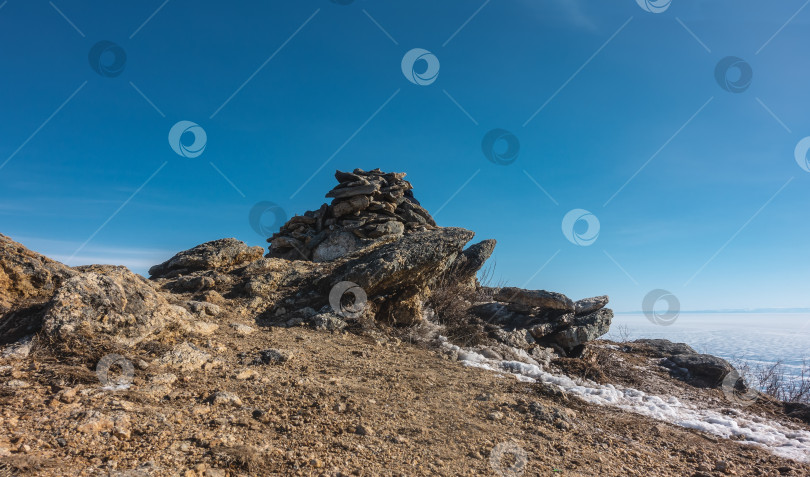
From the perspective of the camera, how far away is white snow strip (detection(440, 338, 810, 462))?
5965mm

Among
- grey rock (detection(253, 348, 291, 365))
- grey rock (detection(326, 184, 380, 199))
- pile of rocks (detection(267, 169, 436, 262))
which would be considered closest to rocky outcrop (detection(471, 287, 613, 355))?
pile of rocks (detection(267, 169, 436, 262))

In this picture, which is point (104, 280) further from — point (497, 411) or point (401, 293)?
point (401, 293)

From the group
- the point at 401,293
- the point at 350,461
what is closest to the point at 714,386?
the point at 401,293

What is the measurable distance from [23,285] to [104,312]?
1587mm

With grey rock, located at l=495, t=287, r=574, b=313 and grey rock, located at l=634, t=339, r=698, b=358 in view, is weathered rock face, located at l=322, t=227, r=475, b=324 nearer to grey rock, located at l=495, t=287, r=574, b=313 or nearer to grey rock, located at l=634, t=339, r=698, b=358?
grey rock, located at l=495, t=287, r=574, b=313

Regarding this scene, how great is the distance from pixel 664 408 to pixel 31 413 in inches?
327

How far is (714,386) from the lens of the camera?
9.98m

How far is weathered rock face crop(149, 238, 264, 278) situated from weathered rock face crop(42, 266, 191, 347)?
5699mm

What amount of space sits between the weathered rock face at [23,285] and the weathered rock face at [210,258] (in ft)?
16.6

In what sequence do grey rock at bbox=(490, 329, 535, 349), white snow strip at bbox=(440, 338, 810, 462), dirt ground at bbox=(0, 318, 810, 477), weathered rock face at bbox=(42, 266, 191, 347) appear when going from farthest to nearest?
grey rock at bbox=(490, 329, 535, 349), white snow strip at bbox=(440, 338, 810, 462), weathered rock face at bbox=(42, 266, 191, 347), dirt ground at bbox=(0, 318, 810, 477)

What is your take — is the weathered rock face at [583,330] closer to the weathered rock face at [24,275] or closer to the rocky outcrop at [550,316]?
the rocky outcrop at [550,316]

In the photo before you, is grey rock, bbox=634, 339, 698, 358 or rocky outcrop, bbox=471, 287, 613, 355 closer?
rocky outcrop, bbox=471, 287, 613, 355

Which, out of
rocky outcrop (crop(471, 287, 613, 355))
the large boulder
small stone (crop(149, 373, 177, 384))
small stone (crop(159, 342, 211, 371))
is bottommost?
small stone (crop(149, 373, 177, 384))

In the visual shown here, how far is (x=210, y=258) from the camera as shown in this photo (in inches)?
456
